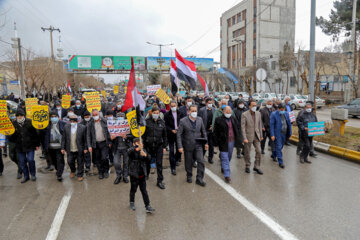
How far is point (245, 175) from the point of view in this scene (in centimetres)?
648

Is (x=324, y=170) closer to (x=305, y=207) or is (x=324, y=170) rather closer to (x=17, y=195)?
(x=305, y=207)

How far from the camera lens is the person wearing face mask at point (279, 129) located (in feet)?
23.6

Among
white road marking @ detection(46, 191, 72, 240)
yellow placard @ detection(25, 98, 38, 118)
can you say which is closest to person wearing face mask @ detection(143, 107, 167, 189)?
white road marking @ detection(46, 191, 72, 240)

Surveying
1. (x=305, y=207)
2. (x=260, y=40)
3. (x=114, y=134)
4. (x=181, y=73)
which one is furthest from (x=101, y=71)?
(x=305, y=207)

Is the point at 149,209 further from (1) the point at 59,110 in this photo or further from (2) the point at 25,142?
(1) the point at 59,110

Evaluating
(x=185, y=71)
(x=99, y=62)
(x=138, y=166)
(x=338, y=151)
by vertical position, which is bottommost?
(x=338, y=151)

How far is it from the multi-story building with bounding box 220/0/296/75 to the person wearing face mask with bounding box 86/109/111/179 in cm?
4946

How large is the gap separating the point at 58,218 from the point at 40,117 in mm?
3045

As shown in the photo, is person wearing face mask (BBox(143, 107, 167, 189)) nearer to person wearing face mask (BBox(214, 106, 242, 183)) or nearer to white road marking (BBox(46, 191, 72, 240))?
person wearing face mask (BBox(214, 106, 242, 183))

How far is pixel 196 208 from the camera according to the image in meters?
4.66

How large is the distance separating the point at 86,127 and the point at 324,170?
6193 millimetres

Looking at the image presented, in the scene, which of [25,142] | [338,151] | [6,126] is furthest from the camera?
[338,151]

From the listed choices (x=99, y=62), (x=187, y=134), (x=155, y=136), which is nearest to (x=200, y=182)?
(x=187, y=134)

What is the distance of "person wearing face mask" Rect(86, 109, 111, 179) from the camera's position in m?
6.42
